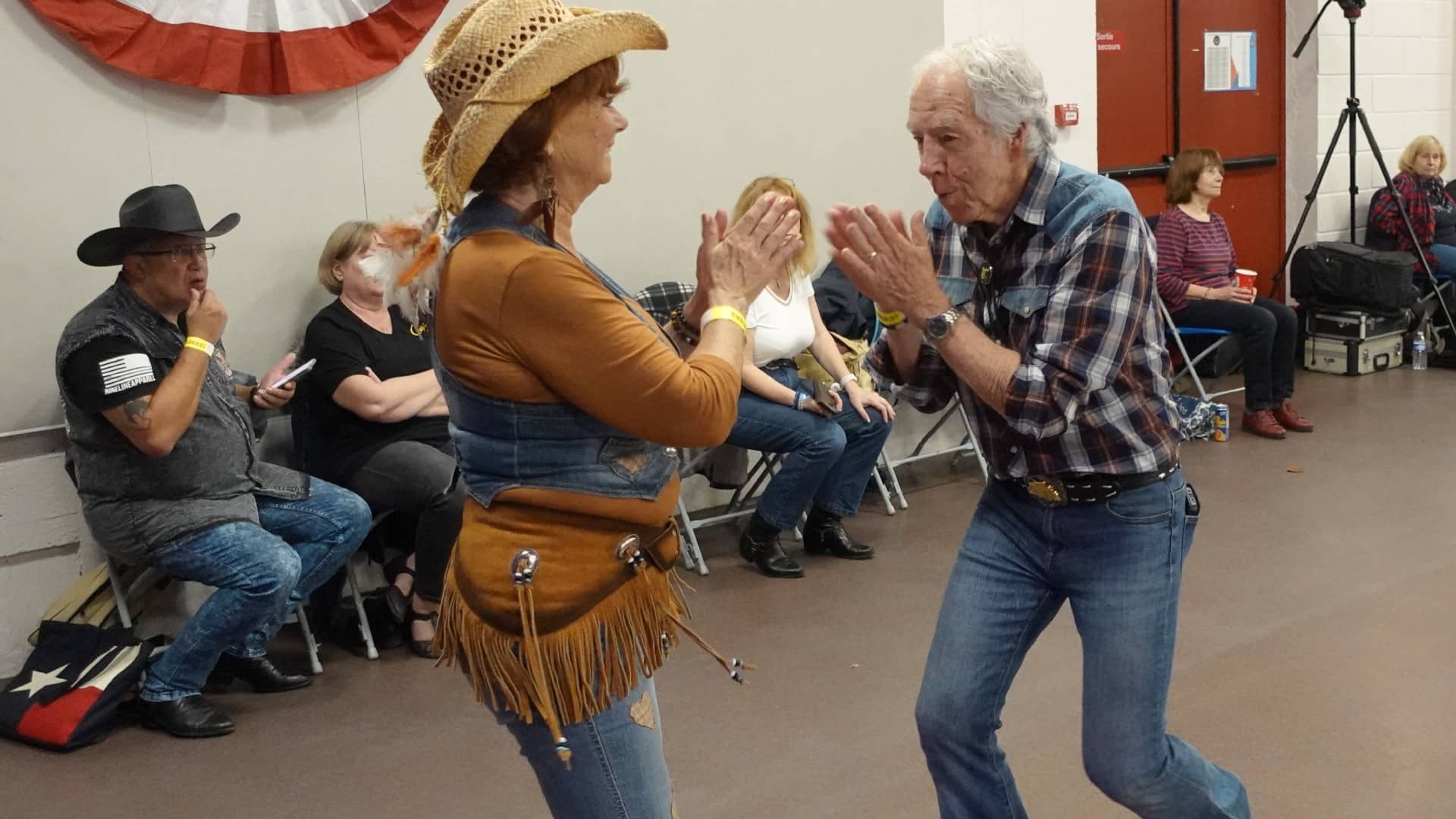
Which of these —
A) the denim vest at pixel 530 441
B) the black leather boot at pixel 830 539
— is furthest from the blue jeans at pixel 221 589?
the denim vest at pixel 530 441

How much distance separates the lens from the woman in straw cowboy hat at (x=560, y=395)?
5.41ft

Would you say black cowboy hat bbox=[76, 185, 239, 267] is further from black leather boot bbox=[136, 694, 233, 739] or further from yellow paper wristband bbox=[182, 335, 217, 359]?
black leather boot bbox=[136, 694, 233, 739]

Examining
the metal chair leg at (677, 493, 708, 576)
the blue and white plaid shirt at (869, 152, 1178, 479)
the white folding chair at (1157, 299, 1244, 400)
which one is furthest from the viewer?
the white folding chair at (1157, 299, 1244, 400)

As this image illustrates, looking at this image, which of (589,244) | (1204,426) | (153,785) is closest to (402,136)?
(589,244)

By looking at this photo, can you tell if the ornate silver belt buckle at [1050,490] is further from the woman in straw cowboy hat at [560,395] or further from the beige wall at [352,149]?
the beige wall at [352,149]

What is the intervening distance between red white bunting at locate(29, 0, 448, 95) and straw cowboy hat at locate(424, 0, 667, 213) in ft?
8.25

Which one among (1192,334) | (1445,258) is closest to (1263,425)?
(1192,334)

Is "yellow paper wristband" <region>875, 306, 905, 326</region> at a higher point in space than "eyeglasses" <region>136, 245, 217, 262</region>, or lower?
lower

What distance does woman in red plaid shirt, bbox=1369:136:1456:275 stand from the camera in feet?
25.1

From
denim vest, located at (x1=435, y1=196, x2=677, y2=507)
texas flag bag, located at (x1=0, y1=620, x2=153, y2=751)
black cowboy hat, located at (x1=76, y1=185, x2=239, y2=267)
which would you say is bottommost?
texas flag bag, located at (x1=0, y1=620, x2=153, y2=751)

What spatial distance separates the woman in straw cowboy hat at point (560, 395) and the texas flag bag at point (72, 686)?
206cm

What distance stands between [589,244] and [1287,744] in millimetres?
2838

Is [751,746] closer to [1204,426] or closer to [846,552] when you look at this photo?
[846,552]

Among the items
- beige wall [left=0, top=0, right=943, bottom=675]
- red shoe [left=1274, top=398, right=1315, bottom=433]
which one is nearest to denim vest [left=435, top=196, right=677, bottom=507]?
beige wall [left=0, top=0, right=943, bottom=675]
